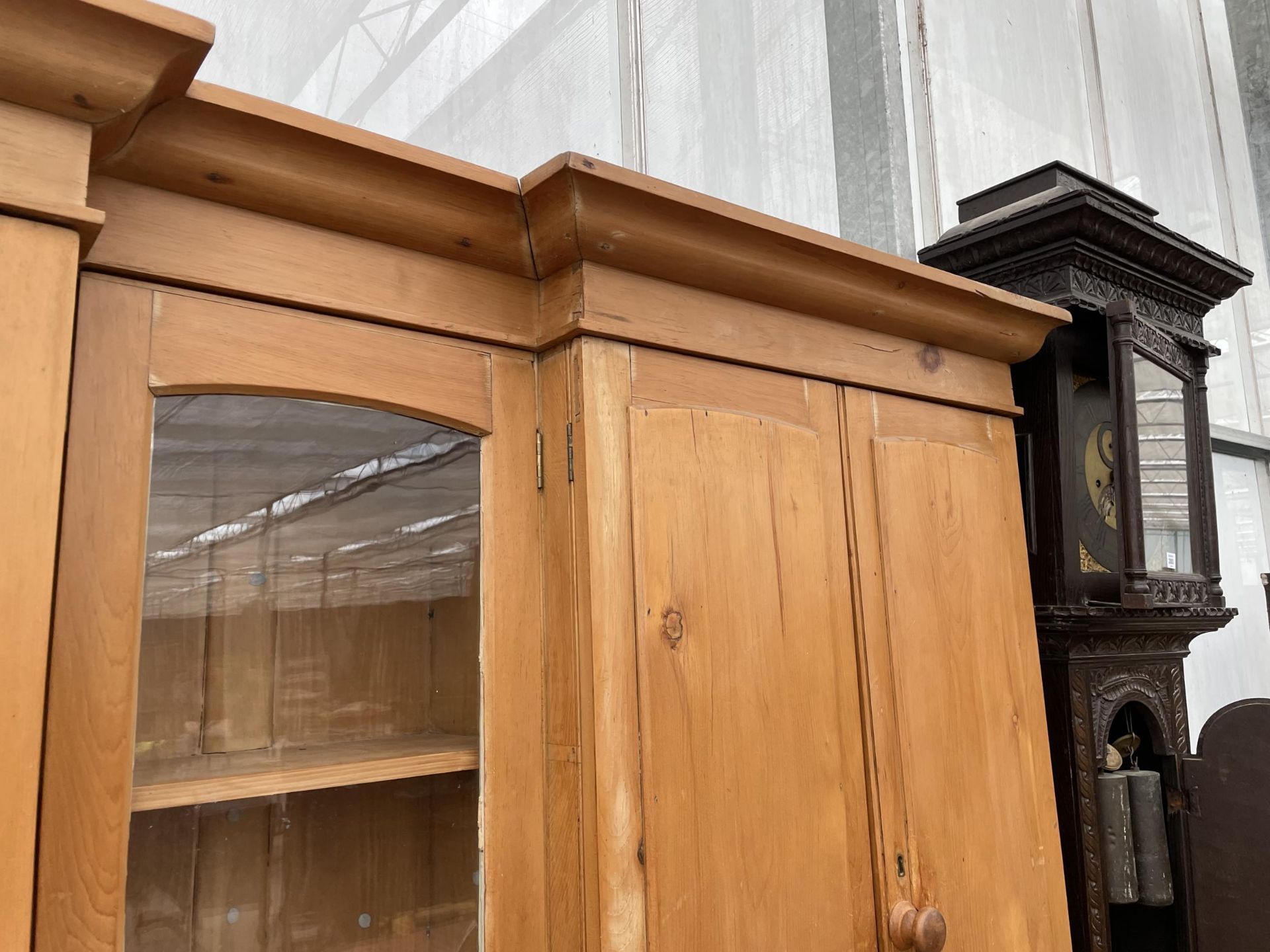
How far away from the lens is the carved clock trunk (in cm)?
136

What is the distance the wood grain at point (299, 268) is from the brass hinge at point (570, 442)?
96mm

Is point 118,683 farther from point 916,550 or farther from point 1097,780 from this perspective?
point 1097,780

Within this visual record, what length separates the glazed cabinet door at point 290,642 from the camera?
2.23 feet

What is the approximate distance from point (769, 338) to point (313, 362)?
497 millimetres

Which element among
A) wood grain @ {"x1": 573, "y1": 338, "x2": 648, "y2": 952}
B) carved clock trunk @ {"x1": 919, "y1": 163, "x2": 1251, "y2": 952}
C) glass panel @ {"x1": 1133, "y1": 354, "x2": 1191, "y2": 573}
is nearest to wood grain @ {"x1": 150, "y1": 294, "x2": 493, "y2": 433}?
wood grain @ {"x1": 573, "y1": 338, "x2": 648, "y2": 952}

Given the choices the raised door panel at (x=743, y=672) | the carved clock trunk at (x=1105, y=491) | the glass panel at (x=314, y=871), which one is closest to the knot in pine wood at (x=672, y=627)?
the raised door panel at (x=743, y=672)

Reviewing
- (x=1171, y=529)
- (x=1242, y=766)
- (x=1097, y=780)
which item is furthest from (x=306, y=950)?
(x=1171, y=529)

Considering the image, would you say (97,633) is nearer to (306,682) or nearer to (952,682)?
(306,682)

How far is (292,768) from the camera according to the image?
80 centimetres

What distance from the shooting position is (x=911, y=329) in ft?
3.97

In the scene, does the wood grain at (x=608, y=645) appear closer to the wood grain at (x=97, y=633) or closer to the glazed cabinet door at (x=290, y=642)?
the glazed cabinet door at (x=290, y=642)

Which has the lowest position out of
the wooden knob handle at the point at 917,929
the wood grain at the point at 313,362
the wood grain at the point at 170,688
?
the wooden knob handle at the point at 917,929

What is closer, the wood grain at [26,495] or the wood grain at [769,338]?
the wood grain at [26,495]

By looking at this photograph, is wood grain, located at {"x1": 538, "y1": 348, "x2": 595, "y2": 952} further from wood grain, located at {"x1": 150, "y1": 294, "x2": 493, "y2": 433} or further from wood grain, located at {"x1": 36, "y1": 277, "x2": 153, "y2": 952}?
wood grain, located at {"x1": 36, "y1": 277, "x2": 153, "y2": 952}
